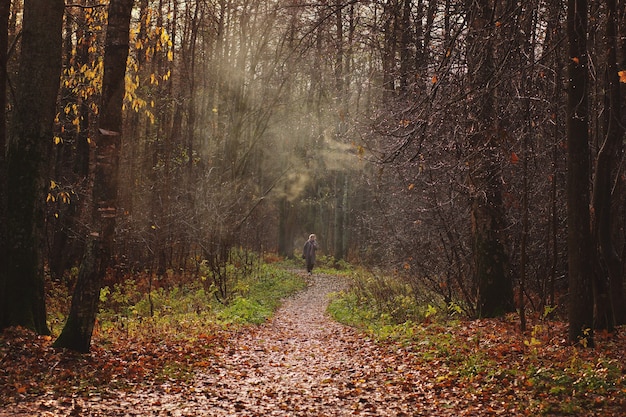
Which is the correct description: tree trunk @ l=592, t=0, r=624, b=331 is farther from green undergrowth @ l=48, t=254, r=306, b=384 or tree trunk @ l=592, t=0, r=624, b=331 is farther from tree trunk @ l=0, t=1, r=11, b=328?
tree trunk @ l=0, t=1, r=11, b=328

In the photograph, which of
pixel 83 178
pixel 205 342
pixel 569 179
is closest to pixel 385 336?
pixel 205 342

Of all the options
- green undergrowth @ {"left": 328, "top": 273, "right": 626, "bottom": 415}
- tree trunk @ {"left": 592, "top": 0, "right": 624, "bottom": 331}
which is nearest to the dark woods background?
tree trunk @ {"left": 592, "top": 0, "right": 624, "bottom": 331}

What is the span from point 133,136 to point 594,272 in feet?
65.2

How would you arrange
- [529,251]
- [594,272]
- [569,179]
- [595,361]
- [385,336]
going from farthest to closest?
[529,251], [385,336], [594,272], [569,179], [595,361]

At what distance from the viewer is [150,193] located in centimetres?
2272

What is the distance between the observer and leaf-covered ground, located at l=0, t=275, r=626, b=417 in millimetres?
6785

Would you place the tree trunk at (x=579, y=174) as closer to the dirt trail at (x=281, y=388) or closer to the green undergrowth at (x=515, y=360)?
the green undergrowth at (x=515, y=360)

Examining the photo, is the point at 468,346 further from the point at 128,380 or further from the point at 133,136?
the point at 133,136

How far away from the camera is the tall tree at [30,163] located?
8883 mm

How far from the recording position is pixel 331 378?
29.6 feet

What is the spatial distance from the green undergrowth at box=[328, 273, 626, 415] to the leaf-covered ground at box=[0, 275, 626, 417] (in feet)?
0.07

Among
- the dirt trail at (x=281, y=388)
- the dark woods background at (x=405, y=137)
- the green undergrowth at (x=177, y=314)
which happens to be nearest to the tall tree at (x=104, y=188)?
the dark woods background at (x=405, y=137)

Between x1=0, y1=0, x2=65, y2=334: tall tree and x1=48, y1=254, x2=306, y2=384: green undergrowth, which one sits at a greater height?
x1=0, y1=0, x2=65, y2=334: tall tree

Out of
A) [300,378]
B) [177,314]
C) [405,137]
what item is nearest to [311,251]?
[177,314]
